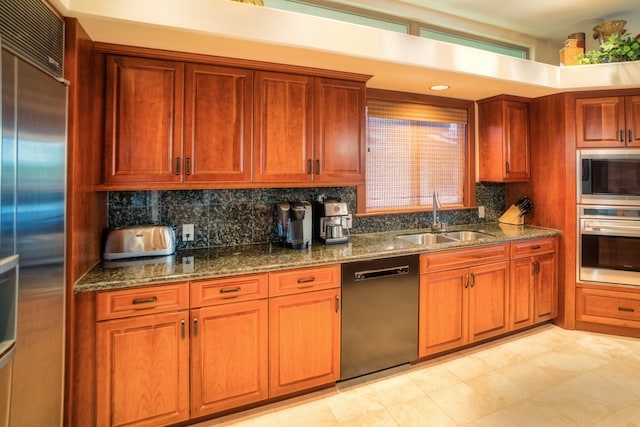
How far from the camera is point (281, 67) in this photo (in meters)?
2.17

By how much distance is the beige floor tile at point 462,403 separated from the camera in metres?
1.92

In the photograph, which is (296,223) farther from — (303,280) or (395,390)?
(395,390)

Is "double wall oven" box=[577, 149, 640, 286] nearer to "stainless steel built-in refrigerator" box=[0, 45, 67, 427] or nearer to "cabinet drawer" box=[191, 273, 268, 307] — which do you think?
"cabinet drawer" box=[191, 273, 268, 307]

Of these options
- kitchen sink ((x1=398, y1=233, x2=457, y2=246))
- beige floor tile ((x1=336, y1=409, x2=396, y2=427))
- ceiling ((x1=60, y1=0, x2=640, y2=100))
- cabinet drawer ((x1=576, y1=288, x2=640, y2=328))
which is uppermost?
ceiling ((x1=60, y1=0, x2=640, y2=100))

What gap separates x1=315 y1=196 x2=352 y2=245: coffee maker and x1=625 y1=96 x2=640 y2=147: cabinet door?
2618 mm

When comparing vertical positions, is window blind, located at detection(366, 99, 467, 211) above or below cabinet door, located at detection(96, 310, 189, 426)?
above

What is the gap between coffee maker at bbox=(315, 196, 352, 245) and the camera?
2408mm

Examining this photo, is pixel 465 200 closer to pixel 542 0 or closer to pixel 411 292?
pixel 411 292

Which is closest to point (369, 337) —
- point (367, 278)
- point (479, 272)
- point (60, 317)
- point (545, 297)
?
point (367, 278)

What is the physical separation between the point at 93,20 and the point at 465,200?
10.9 ft

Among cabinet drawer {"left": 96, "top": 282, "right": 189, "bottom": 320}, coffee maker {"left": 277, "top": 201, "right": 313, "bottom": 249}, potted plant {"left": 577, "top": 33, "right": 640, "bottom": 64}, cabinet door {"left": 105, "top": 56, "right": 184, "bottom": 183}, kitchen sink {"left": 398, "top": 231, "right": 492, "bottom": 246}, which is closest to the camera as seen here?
cabinet drawer {"left": 96, "top": 282, "right": 189, "bottom": 320}

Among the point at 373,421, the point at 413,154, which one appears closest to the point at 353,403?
the point at 373,421

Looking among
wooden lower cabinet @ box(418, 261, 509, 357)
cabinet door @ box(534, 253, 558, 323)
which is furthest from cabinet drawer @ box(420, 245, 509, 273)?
cabinet door @ box(534, 253, 558, 323)

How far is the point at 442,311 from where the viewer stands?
8.09ft
